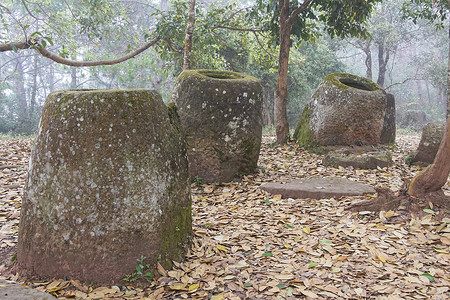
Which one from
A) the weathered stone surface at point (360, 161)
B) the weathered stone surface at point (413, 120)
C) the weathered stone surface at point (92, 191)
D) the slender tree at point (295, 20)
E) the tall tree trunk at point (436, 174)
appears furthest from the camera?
the weathered stone surface at point (413, 120)

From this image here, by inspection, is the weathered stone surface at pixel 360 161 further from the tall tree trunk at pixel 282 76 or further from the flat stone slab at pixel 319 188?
the tall tree trunk at pixel 282 76

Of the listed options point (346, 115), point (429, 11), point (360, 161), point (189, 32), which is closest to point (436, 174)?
point (360, 161)

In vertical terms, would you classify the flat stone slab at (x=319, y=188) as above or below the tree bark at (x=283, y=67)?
below

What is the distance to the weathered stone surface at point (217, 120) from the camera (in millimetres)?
5129

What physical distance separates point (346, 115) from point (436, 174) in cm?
342

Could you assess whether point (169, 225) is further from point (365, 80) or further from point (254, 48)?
point (254, 48)

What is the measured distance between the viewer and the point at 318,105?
7176 mm

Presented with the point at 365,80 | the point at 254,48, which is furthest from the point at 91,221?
the point at 254,48

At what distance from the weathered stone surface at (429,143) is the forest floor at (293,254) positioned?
1.89 m

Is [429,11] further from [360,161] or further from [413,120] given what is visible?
[413,120]

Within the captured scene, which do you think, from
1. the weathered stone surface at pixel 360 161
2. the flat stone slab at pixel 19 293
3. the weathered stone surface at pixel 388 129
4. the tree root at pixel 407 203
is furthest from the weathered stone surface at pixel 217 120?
the weathered stone surface at pixel 388 129

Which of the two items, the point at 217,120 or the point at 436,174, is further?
the point at 217,120

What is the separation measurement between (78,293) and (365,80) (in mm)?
7175

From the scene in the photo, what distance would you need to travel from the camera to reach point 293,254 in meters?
3.00
